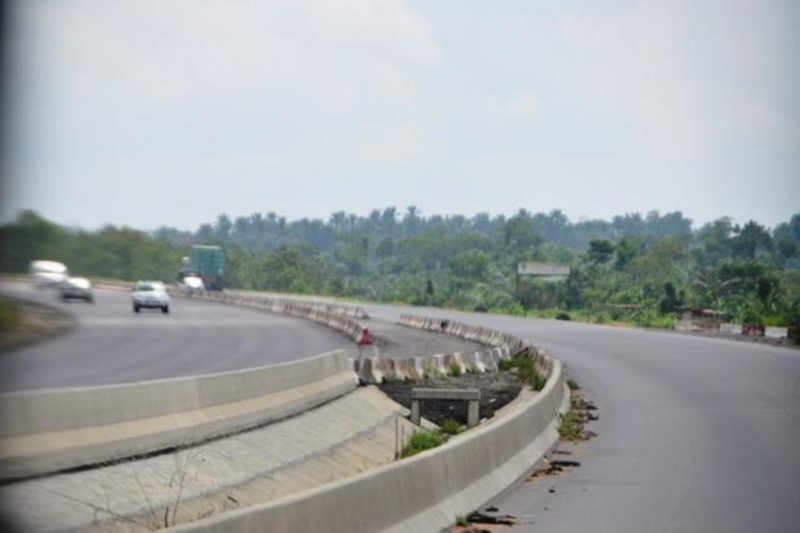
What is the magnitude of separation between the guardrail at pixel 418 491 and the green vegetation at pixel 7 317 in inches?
98.7

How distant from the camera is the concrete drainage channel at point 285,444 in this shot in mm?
8844

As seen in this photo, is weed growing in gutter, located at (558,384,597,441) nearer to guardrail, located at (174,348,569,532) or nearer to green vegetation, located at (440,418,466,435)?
green vegetation, located at (440,418,466,435)

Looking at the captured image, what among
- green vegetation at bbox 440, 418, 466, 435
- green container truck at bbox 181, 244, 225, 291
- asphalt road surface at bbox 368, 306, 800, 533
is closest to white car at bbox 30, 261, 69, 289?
asphalt road surface at bbox 368, 306, 800, 533

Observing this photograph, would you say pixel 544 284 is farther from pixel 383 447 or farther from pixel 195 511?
pixel 195 511

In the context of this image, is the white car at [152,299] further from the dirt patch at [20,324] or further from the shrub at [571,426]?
the dirt patch at [20,324]

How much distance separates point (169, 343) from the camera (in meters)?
54.0

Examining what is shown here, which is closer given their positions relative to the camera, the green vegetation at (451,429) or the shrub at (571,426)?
the shrub at (571,426)

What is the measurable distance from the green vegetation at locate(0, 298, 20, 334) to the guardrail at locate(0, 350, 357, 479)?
6189mm

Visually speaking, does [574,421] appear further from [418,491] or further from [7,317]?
[7,317]

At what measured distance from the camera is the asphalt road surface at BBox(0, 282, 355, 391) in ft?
123

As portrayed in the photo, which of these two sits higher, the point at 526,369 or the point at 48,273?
the point at 48,273

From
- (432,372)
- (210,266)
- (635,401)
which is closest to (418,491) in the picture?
(635,401)

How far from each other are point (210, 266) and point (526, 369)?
8065cm

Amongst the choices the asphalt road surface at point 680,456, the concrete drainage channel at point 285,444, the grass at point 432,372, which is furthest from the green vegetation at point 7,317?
the grass at point 432,372
